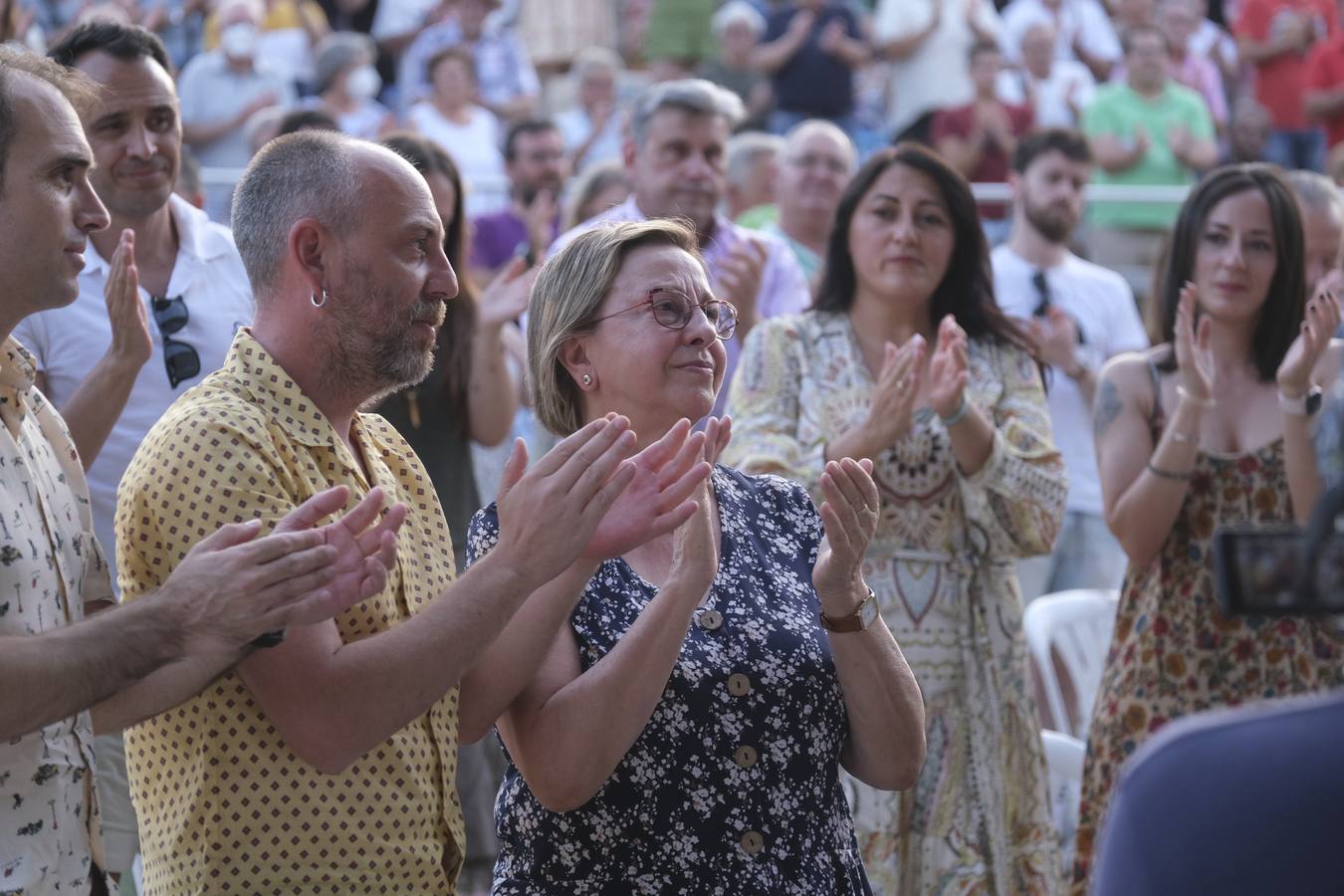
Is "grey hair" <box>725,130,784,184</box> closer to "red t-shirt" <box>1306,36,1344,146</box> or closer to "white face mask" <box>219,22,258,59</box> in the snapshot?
"white face mask" <box>219,22,258,59</box>

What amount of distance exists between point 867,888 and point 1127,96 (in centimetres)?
810

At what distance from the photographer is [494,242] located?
866 centimetres

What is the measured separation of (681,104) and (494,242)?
302 centimetres

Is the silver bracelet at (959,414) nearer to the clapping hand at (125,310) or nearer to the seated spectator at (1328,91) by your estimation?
the clapping hand at (125,310)

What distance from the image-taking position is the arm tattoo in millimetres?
4426

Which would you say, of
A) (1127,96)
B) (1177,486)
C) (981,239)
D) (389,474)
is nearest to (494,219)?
(1127,96)

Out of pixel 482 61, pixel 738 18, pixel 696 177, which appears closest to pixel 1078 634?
pixel 696 177

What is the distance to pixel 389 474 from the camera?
2.85m

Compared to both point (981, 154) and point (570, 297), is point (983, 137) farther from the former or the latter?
point (570, 297)

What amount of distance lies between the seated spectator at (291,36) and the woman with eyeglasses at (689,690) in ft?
25.9

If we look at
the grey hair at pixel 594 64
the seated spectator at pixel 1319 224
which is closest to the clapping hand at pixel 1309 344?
the seated spectator at pixel 1319 224

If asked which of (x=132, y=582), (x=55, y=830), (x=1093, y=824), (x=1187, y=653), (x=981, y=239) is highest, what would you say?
(x=981, y=239)

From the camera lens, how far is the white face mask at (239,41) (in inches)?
375

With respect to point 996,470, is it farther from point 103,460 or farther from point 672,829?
point 103,460
